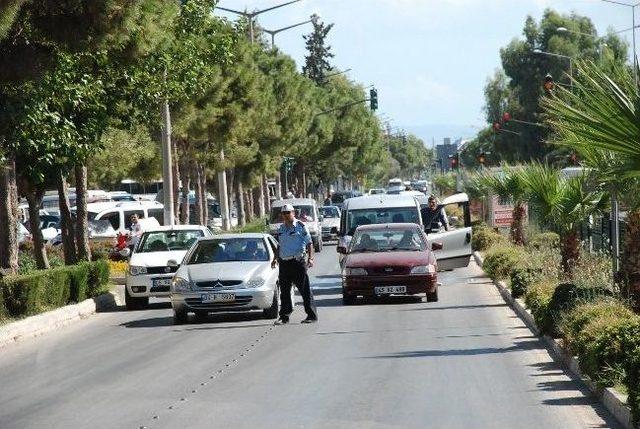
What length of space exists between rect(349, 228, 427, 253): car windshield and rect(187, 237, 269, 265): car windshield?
401 cm

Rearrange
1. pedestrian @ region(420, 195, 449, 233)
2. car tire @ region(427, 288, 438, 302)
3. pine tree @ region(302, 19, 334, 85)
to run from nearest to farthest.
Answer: car tire @ region(427, 288, 438, 302) → pedestrian @ region(420, 195, 449, 233) → pine tree @ region(302, 19, 334, 85)

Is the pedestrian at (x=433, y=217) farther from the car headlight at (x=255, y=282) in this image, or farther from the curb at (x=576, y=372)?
the car headlight at (x=255, y=282)

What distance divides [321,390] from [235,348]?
17.4 ft

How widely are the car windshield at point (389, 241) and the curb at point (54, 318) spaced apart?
497cm

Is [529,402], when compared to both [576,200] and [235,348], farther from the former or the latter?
[576,200]

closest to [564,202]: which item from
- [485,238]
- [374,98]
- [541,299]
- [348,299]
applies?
[541,299]

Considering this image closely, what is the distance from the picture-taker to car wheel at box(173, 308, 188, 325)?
2500 cm

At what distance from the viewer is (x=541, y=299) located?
70.4 ft

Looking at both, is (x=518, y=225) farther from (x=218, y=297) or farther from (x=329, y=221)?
(x=329, y=221)

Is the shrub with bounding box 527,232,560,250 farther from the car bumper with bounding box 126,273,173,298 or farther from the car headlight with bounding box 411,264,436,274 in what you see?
the car bumper with bounding box 126,273,173,298

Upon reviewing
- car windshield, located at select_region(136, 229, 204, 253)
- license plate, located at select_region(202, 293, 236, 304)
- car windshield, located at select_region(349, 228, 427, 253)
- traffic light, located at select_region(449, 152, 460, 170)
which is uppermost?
traffic light, located at select_region(449, 152, 460, 170)


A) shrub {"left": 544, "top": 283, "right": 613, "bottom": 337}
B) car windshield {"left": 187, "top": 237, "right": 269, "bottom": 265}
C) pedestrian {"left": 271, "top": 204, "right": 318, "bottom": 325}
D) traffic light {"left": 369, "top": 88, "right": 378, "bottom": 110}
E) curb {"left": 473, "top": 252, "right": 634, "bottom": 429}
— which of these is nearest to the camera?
curb {"left": 473, "top": 252, "right": 634, "bottom": 429}

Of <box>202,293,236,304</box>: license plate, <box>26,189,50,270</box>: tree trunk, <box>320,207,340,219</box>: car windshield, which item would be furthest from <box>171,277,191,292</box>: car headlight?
<box>320,207,340,219</box>: car windshield

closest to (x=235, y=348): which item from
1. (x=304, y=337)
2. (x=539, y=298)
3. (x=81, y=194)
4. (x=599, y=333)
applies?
(x=304, y=337)
